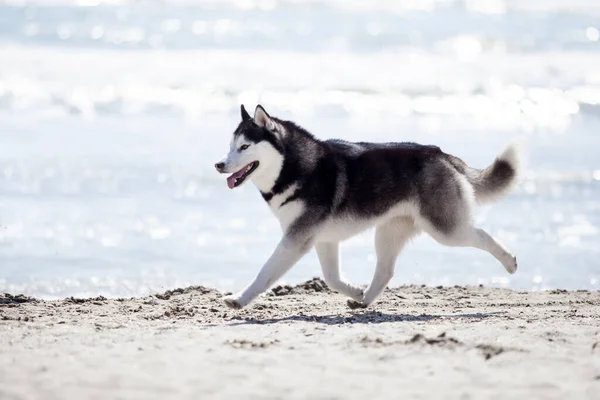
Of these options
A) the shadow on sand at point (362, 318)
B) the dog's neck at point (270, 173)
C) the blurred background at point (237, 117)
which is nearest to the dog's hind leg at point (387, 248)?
the shadow on sand at point (362, 318)


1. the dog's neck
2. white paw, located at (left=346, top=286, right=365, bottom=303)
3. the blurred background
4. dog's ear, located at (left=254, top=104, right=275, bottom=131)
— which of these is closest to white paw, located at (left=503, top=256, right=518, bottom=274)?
white paw, located at (left=346, top=286, right=365, bottom=303)

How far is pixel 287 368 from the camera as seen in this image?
16.8ft

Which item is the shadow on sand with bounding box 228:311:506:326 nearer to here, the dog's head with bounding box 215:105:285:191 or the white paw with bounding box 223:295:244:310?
the white paw with bounding box 223:295:244:310

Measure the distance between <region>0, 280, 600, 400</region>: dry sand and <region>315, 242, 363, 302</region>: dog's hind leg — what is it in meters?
0.18

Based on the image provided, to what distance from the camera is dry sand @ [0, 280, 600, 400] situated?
15.6 feet

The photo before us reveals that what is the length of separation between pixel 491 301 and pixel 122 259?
3606 mm

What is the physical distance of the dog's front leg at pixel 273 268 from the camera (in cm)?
709

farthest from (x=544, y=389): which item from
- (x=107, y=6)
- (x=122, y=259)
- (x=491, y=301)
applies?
(x=107, y=6)

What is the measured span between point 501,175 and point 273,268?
6.67 feet

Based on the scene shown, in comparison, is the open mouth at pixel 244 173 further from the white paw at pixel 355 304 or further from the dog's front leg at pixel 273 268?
the white paw at pixel 355 304

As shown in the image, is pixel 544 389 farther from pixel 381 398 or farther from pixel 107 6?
pixel 107 6

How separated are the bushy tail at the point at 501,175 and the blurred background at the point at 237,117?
1709 millimetres

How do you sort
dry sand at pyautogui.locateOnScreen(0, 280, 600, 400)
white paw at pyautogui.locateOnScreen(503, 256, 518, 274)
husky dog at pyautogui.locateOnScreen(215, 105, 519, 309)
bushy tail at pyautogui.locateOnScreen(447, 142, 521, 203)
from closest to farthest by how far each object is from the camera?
dry sand at pyautogui.locateOnScreen(0, 280, 600, 400) < husky dog at pyautogui.locateOnScreen(215, 105, 519, 309) < white paw at pyautogui.locateOnScreen(503, 256, 518, 274) < bushy tail at pyautogui.locateOnScreen(447, 142, 521, 203)

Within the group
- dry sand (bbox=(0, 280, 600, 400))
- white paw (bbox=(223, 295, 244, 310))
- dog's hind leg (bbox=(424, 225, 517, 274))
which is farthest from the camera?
dog's hind leg (bbox=(424, 225, 517, 274))
